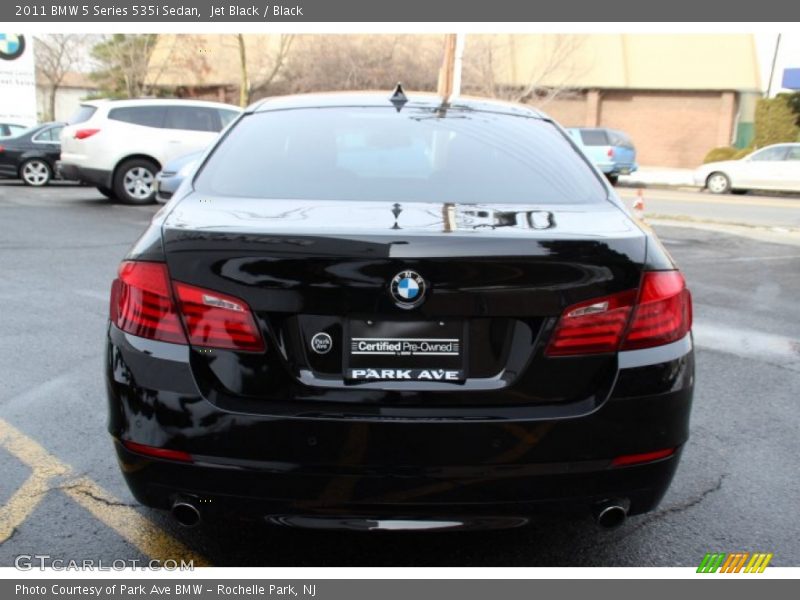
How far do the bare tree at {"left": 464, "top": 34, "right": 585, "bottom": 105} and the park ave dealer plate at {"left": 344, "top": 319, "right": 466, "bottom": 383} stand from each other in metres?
32.0

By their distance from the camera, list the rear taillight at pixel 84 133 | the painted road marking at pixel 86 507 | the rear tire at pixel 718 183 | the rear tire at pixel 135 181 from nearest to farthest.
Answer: the painted road marking at pixel 86 507 < the rear taillight at pixel 84 133 < the rear tire at pixel 135 181 < the rear tire at pixel 718 183

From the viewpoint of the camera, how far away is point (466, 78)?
3381 cm

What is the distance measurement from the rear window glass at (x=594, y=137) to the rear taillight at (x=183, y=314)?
2592cm

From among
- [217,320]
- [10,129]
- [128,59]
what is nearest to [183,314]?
[217,320]

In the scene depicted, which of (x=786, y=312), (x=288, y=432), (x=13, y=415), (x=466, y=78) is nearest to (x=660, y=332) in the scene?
(x=288, y=432)

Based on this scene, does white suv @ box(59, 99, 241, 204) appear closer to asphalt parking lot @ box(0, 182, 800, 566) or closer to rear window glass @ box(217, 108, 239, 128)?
rear window glass @ box(217, 108, 239, 128)

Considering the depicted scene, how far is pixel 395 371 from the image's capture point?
2.35 m

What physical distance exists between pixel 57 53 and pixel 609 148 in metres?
27.1

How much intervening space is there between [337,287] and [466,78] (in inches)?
1297

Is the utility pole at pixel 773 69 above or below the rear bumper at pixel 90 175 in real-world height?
above

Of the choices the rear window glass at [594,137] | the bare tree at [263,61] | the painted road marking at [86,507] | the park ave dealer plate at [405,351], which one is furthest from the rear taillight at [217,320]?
the bare tree at [263,61]

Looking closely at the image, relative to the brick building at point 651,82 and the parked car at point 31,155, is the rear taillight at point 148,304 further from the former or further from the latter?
the brick building at point 651,82

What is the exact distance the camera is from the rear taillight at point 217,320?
7.67 ft

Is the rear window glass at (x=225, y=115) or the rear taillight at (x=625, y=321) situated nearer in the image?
the rear taillight at (x=625, y=321)
